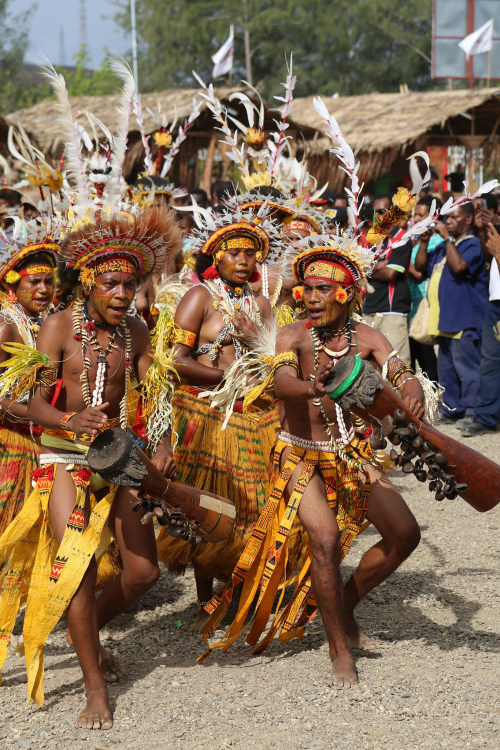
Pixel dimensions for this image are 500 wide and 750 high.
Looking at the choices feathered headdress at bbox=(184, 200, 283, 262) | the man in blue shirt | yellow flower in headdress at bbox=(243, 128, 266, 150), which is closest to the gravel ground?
feathered headdress at bbox=(184, 200, 283, 262)

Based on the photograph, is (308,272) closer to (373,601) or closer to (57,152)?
(373,601)

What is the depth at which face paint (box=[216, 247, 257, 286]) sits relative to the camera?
5383mm

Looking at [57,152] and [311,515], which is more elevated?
[57,152]

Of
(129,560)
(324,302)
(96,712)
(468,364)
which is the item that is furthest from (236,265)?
(468,364)

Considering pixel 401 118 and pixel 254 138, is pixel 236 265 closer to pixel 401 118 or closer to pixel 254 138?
pixel 254 138

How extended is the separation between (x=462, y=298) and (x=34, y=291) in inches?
225

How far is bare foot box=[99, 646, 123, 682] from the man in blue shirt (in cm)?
633

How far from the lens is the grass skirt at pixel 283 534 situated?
171 inches

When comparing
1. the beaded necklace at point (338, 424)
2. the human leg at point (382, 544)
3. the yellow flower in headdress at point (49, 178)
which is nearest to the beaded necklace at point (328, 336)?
the beaded necklace at point (338, 424)

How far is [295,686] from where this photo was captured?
4.02 meters

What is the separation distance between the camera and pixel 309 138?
19000 mm

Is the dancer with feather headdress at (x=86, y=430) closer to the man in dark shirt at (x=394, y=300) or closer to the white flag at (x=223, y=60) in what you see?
the man in dark shirt at (x=394, y=300)

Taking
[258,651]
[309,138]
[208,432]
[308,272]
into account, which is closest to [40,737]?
[258,651]

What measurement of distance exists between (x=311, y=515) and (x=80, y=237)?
62.9 inches
